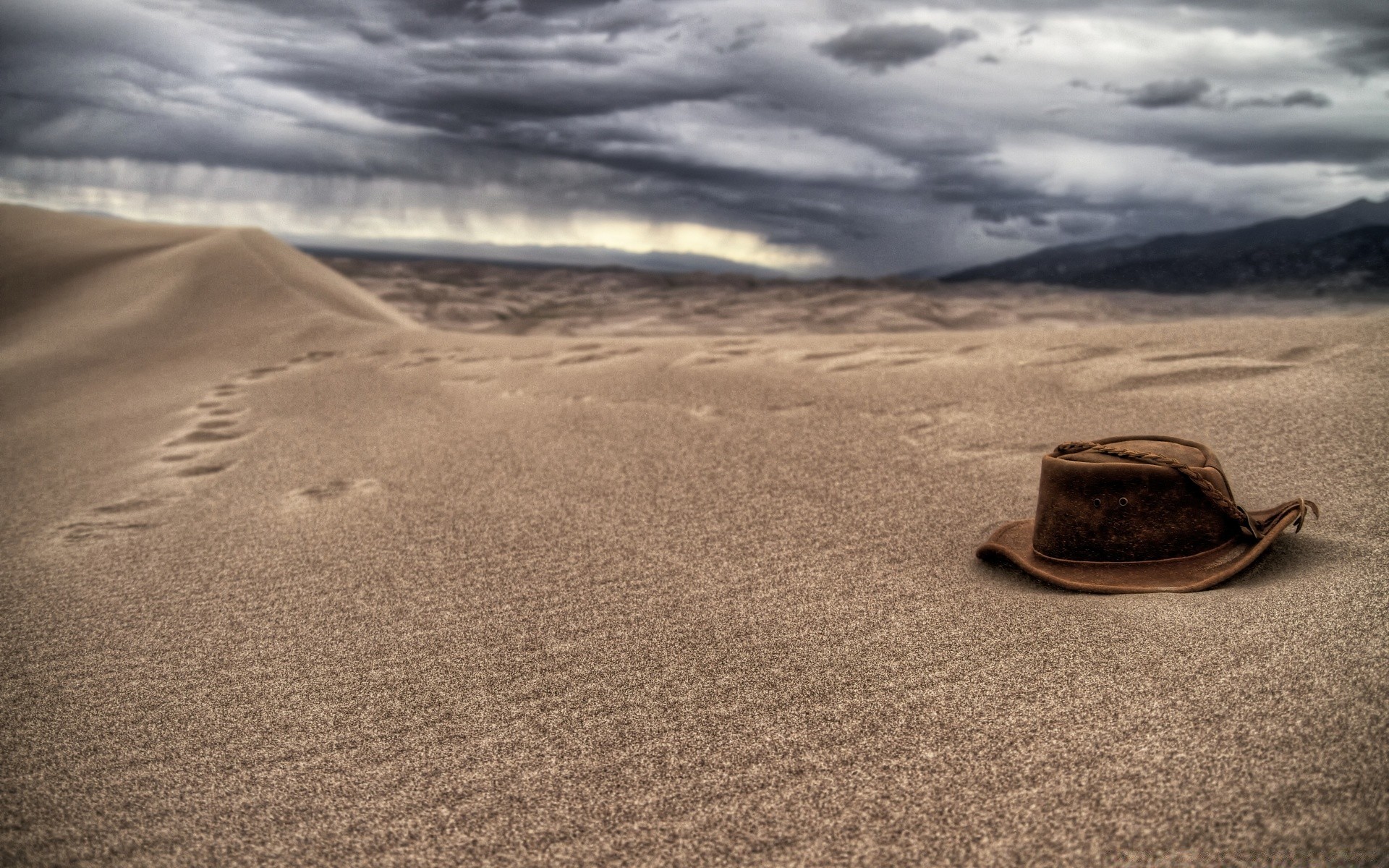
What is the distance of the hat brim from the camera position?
5.81 ft

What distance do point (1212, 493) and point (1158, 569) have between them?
21 cm

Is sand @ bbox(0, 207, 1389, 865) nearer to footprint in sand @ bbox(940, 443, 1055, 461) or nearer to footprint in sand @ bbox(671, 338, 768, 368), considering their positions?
footprint in sand @ bbox(940, 443, 1055, 461)

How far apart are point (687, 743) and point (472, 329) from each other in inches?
691

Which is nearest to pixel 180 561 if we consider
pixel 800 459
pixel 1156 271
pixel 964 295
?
pixel 800 459

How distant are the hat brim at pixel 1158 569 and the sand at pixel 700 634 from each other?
2.0 inches

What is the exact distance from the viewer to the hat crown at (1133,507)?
1.83 m

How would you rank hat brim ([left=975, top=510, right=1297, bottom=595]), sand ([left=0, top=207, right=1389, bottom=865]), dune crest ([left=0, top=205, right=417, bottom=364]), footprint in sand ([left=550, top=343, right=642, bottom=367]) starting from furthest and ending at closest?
dune crest ([left=0, top=205, right=417, bottom=364])
footprint in sand ([left=550, top=343, right=642, bottom=367])
hat brim ([left=975, top=510, right=1297, bottom=595])
sand ([left=0, top=207, right=1389, bottom=865])

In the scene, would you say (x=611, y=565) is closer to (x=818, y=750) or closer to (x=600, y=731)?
(x=600, y=731)

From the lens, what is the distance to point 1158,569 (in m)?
1.86

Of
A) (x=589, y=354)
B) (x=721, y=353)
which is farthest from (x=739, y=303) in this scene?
(x=721, y=353)

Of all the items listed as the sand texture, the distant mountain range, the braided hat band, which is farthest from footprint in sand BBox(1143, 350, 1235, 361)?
the distant mountain range

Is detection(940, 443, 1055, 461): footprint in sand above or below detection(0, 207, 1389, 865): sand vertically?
above

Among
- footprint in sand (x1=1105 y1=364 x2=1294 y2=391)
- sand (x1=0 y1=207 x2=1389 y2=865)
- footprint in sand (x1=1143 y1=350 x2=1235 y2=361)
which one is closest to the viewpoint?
sand (x1=0 y1=207 x2=1389 y2=865)

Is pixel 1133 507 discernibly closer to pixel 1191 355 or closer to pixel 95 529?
pixel 1191 355
